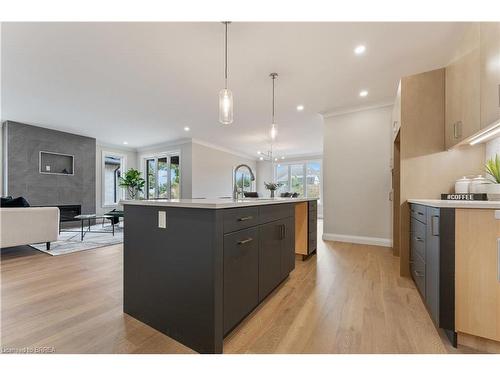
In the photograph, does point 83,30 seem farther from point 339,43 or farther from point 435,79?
point 435,79

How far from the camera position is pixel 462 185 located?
2074 mm

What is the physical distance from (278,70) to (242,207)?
7.74ft

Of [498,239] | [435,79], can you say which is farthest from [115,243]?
[435,79]

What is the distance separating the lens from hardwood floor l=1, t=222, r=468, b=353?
1335 millimetres

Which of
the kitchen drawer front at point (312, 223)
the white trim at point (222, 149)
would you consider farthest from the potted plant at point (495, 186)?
the white trim at point (222, 149)

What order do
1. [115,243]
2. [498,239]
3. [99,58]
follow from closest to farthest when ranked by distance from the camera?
[498,239], [99,58], [115,243]

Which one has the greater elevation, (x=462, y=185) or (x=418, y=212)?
(x=462, y=185)

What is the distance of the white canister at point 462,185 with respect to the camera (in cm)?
205

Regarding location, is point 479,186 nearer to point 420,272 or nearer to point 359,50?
point 420,272

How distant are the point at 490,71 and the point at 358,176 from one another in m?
2.70

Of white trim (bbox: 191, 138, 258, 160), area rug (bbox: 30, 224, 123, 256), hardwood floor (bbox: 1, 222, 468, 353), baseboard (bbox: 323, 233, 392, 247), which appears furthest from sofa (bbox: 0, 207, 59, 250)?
baseboard (bbox: 323, 233, 392, 247)

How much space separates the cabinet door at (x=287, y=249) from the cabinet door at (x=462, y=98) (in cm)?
170

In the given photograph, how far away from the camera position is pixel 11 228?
3.11 meters

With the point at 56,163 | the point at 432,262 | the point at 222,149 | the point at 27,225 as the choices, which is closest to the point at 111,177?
the point at 56,163
